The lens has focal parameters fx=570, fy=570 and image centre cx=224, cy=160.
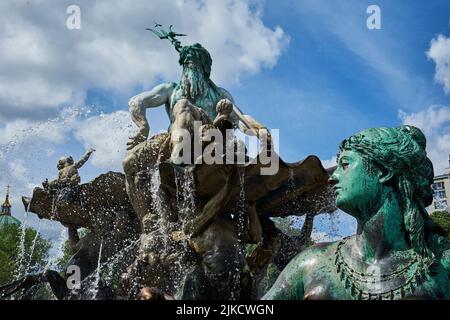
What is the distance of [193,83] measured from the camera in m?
8.07

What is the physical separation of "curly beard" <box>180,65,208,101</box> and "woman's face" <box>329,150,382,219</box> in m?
5.91

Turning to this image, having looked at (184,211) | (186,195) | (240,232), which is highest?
(186,195)

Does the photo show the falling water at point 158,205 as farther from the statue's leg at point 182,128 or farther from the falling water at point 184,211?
the statue's leg at point 182,128

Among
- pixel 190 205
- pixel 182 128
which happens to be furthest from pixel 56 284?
pixel 182 128

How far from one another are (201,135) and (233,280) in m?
1.72

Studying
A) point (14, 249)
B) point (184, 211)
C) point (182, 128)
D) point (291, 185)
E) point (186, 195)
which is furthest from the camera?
point (14, 249)

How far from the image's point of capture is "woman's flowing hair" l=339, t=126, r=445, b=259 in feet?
7.09

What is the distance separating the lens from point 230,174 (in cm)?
656

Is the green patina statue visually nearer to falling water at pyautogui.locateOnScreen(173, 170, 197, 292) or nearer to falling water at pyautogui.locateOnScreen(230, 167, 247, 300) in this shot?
falling water at pyautogui.locateOnScreen(230, 167, 247, 300)

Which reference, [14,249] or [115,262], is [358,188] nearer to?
[115,262]

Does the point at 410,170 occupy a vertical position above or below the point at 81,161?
below

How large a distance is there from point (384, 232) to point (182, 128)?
502 cm
